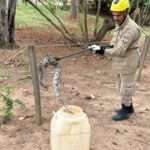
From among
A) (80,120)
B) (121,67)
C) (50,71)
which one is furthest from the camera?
(50,71)

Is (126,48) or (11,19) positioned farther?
(11,19)

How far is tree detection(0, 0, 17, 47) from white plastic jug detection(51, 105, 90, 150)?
5176 mm

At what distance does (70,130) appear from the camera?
3959 mm

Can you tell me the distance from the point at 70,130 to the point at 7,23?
213 inches

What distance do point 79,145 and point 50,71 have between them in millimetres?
3584

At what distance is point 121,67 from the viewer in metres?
5.17

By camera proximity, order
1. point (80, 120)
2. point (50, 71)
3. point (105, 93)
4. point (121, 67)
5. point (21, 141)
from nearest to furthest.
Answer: point (80, 120) < point (21, 141) < point (121, 67) < point (105, 93) < point (50, 71)

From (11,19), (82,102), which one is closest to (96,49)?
(82,102)

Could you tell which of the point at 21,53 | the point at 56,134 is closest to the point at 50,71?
the point at 21,53

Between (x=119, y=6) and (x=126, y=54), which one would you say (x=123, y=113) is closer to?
(x=126, y=54)

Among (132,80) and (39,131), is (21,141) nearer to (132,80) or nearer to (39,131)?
(39,131)

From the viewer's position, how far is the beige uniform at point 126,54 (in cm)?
497

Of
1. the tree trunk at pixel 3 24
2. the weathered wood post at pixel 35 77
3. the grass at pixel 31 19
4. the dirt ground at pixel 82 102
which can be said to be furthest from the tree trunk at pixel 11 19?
the weathered wood post at pixel 35 77

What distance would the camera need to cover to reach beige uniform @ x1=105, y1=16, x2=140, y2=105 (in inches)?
196
